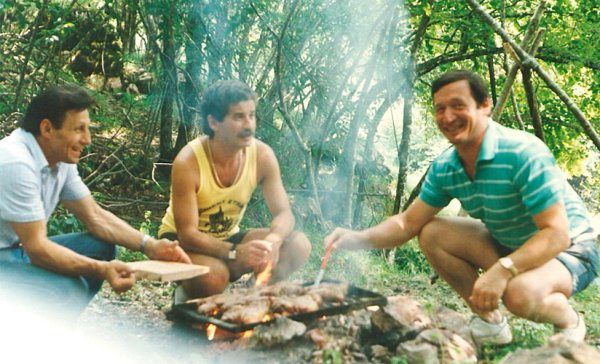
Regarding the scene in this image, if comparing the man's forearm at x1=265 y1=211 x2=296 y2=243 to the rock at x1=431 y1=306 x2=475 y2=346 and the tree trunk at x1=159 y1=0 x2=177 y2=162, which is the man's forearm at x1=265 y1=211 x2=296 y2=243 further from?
the tree trunk at x1=159 y1=0 x2=177 y2=162

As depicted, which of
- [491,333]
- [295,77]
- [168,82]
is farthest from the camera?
[168,82]

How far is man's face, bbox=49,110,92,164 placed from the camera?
337 centimetres

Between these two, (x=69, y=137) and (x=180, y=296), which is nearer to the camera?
(x=69, y=137)

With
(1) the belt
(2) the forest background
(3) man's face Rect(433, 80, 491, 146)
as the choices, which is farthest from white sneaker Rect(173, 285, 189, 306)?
(2) the forest background

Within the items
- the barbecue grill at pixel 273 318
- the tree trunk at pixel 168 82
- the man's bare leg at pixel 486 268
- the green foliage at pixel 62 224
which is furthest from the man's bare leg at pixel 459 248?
the tree trunk at pixel 168 82

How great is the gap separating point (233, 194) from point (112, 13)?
5992 mm

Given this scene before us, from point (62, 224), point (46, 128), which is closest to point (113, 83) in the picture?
point (62, 224)

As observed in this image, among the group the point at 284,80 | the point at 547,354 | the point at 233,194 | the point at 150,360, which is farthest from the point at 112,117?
the point at 547,354

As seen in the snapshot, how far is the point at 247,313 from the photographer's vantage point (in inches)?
128

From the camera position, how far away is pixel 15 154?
3209 mm

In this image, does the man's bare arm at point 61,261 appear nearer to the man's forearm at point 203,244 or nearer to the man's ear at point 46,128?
the man's ear at point 46,128

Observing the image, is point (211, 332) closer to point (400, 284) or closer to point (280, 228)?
point (280, 228)

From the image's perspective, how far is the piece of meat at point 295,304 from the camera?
3.37m

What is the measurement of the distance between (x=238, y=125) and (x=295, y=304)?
4.40 feet
